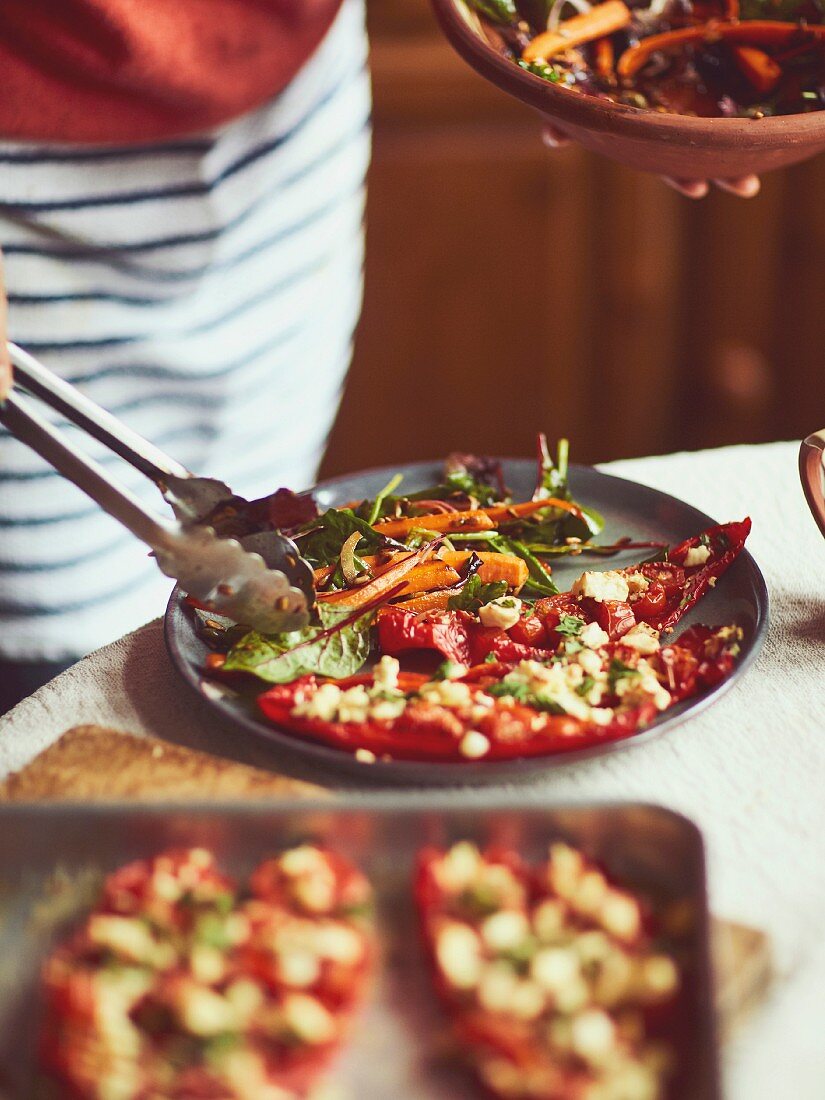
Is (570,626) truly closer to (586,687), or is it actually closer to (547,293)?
(586,687)

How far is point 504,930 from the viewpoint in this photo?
761 millimetres

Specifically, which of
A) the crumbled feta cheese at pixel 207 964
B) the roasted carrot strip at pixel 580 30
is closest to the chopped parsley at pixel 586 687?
the crumbled feta cheese at pixel 207 964

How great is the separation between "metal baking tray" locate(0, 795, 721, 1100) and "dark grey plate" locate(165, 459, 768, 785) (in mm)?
137

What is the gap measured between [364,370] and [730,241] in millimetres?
1147

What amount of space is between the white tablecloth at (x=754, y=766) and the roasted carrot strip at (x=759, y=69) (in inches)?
20.4

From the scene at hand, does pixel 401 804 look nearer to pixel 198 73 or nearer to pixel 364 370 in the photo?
pixel 198 73

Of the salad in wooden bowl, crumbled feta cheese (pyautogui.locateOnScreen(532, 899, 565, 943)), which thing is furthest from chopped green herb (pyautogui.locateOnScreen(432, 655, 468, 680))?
crumbled feta cheese (pyautogui.locateOnScreen(532, 899, 565, 943))

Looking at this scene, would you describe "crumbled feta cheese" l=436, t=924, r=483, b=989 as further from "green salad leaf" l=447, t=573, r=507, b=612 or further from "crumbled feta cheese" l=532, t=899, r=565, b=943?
"green salad leaf" l=447, t=573, r=507, b=612

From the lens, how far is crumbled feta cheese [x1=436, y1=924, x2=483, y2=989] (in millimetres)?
734

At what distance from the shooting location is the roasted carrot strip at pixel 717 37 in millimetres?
1348

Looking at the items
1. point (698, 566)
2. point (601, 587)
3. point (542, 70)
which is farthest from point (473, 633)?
point (542, 70)

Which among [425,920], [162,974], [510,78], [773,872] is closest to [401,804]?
[425,920]

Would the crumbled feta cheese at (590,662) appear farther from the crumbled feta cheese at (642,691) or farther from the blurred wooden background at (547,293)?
the blurred wooden background at (547,293)

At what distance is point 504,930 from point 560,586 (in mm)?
557
